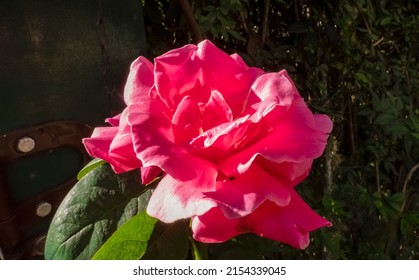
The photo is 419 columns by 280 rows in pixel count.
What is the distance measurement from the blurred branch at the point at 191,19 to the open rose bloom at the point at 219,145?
0.80 m

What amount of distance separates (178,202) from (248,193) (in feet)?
0.21

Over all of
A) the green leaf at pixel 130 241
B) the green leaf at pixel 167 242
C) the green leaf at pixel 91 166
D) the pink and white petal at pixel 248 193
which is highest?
the pink and white petal at pixel 248 193

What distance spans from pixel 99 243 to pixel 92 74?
50 cm

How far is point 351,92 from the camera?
1991 millimetres

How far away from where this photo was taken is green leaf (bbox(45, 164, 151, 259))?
2.05ft

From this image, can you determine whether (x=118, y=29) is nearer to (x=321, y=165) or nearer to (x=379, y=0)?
(x=321, y=165)

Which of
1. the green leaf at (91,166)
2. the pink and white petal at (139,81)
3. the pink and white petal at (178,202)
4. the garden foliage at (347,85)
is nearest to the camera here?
the pink and white petal at (178,202)

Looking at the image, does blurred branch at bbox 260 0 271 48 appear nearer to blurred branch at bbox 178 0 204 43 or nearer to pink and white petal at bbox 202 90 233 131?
blurred branch at bbox 178 0 204 43

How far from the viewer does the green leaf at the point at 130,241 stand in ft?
1.95

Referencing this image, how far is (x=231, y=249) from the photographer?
33.2 inches

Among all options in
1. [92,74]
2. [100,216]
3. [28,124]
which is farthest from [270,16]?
[100,216]

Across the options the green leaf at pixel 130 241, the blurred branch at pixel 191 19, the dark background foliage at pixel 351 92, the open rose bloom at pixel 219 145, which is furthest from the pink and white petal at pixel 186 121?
the dark background foliage at pixel 351 92

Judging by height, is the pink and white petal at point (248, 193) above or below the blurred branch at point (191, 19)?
above

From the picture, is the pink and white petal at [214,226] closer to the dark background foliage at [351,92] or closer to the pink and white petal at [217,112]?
the pink and white petal at [217,112]
